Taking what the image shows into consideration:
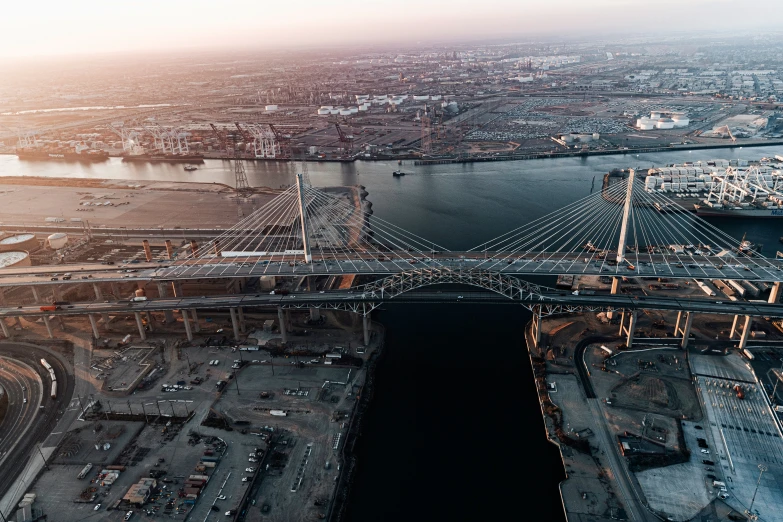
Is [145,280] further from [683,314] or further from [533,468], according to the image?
[683,314]

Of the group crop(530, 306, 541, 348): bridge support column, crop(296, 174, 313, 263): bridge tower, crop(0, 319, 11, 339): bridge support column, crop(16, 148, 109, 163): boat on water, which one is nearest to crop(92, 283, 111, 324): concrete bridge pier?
crop(0, 319, 11, 339): bridge support column

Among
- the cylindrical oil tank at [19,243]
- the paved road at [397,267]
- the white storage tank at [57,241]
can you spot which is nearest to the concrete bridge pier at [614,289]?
the paved road at [397,267]

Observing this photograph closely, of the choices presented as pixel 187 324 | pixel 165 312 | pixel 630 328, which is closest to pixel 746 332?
pixel 630 328

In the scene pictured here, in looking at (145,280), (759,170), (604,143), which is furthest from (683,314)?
(604,143)

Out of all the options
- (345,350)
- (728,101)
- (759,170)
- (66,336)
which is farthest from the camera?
(728,101)

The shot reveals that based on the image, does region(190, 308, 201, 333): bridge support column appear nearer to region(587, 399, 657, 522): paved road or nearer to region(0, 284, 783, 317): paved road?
region(0, 284, 783, 317): paved road
